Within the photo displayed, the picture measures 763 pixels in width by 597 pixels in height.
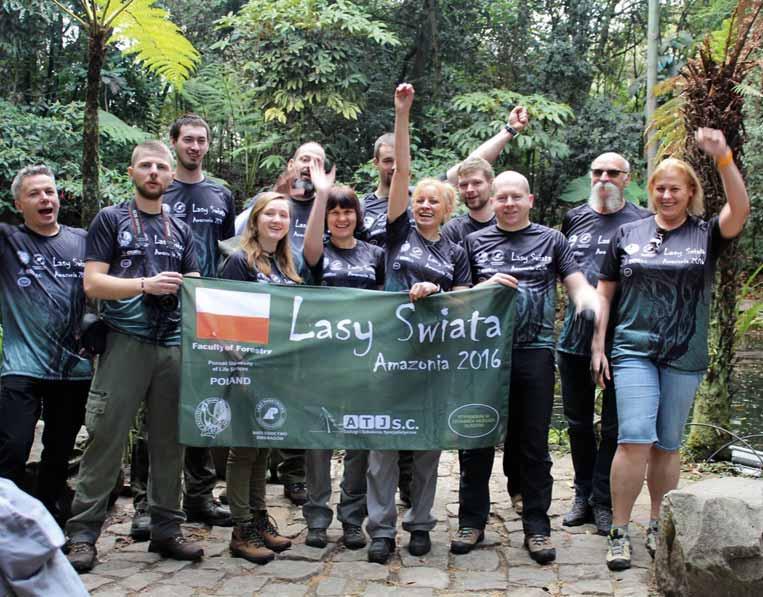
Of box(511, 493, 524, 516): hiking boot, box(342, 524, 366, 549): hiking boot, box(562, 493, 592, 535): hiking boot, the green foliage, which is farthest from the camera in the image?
the green foliage

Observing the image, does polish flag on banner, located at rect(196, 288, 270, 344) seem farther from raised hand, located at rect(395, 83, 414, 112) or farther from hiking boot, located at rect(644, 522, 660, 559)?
hiking boot, located at rect(644, 522, 660, 559)

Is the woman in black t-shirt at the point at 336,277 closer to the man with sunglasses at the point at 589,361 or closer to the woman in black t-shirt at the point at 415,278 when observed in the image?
the woman in black t-shirt at the point at 415,278

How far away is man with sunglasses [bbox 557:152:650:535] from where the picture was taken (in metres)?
5.33

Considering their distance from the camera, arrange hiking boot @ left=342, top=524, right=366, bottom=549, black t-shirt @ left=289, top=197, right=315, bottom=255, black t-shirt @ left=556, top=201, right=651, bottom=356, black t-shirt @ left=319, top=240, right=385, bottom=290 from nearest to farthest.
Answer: hiking boot @ left=342, top=524, right=366, bottom=549 → black t-shirt @ left=319, top=240, right=385, bottom=290 → black t-shirt @ left=556, top=201, right=651, bottom=356 → black t-shirt @ left=289, top=197, right=315, bottom=255

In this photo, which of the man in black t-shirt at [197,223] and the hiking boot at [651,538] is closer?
the hiking boot at [651,538]

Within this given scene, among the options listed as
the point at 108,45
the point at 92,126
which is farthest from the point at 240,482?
A: the point at 108,45

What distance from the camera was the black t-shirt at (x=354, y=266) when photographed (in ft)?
16.7

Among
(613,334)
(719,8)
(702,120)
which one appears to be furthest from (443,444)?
(719,8)

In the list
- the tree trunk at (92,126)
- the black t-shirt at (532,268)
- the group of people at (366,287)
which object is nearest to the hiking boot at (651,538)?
the group of people at (366,287)

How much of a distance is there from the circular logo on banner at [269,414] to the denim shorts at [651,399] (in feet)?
6.18

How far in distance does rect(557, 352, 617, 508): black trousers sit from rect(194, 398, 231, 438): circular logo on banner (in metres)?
2.17

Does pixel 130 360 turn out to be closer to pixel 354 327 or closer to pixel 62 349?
pixel 62 349

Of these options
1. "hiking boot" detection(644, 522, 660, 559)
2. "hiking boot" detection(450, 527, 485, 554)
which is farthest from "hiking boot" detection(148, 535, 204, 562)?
"hiking boot" detection(644, 522, 660, 559)

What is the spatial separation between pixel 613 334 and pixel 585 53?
57.0 ft
